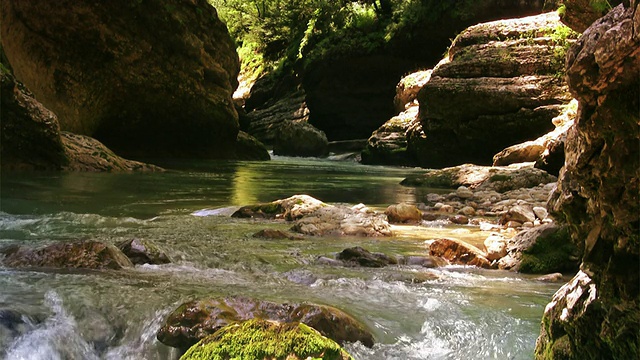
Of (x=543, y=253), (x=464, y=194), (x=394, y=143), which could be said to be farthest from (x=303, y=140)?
(x=543, y=253)

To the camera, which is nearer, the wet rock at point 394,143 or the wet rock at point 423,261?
the wet rock at point 423,261

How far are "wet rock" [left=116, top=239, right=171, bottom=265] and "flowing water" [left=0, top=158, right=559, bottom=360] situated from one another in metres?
0.13

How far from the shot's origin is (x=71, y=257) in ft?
15.1

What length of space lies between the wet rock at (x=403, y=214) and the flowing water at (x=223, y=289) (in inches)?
14.1

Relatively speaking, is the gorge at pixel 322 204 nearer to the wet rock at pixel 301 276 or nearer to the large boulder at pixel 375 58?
the wet rock at pixel 301 276

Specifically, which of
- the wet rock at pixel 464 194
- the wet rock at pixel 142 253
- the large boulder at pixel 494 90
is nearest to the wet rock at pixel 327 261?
the wet rock at pixel 142 253

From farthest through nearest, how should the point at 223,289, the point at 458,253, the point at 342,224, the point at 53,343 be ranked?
the point at 342,224 → the point at 458,253 → the point at 223,289 → the point at 53,343

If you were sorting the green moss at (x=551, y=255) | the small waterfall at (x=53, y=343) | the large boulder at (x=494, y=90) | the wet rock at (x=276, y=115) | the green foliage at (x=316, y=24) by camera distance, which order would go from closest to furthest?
1. the small waterfall at (x=53, y=343)
2. the green moss at (x=551, y=255)
3. the large boulder at (x=494, y=90)
4. the green foliage at (x=316, y=24)
5. the wet rock at (x=276, y=115)

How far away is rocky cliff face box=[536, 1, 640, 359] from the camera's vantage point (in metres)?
1.99

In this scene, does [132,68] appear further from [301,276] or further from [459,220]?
[301,276]

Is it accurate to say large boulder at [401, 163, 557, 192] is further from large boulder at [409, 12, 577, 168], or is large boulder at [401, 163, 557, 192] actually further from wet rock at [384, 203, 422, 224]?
large boulder at [409, 12, 577, 168]

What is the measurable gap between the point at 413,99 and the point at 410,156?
8.89ft

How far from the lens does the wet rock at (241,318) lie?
3076mm

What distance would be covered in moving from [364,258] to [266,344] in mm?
2832
